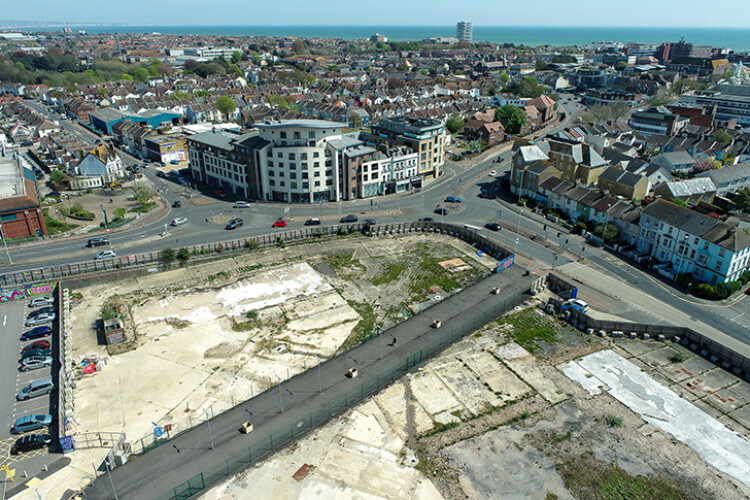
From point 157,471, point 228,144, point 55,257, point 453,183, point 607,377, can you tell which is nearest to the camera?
point 157,471

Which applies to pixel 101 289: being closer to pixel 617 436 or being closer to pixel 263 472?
pixel 263 472

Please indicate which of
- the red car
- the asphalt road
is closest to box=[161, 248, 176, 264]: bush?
the red car

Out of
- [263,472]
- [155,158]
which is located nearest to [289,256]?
[263,472]

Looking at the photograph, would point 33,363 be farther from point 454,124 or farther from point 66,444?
point 454,124

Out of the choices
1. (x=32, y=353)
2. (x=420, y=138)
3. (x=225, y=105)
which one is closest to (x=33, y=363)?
(x=32, y=353)

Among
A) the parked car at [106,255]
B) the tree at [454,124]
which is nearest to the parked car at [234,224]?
the parked car at [106,255]
